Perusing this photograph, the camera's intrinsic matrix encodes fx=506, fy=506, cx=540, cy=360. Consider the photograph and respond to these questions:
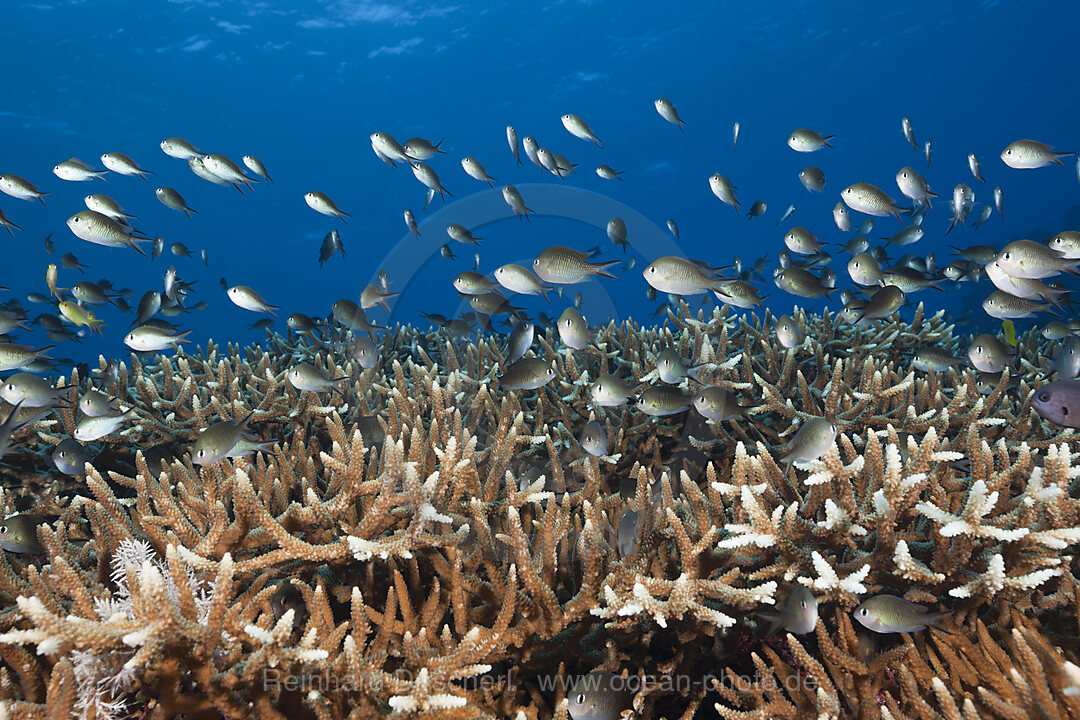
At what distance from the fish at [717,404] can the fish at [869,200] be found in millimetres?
3426

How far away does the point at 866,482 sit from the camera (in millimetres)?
2551

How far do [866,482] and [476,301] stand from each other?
3616 millimetres

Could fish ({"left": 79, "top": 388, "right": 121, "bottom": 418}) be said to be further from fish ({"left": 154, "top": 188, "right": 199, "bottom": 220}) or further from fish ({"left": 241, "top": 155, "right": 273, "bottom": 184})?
fish ({"left": 241, "top": 155, "right": 273, "bottom": 184})

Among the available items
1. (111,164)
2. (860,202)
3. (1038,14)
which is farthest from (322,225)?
(1038,14)

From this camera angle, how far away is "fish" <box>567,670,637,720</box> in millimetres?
1924

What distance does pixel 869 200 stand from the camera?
541 centimetres

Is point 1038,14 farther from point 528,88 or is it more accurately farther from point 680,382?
point 680,382

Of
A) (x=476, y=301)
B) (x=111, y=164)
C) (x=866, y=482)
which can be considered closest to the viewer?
(x=866, y=482)

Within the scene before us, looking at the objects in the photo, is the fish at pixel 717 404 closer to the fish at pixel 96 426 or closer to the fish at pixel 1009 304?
the fish at pixel 1009 304

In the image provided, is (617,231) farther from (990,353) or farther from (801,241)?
(990,353)

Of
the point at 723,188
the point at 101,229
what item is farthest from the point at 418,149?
the point at 723,188

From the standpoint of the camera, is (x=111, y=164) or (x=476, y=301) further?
(x=111, y=164)

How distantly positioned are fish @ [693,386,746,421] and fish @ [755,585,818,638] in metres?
1.30

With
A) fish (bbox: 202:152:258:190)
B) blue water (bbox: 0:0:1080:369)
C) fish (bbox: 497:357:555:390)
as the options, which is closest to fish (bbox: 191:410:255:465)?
fish (bbox: 497:357:555:390)
